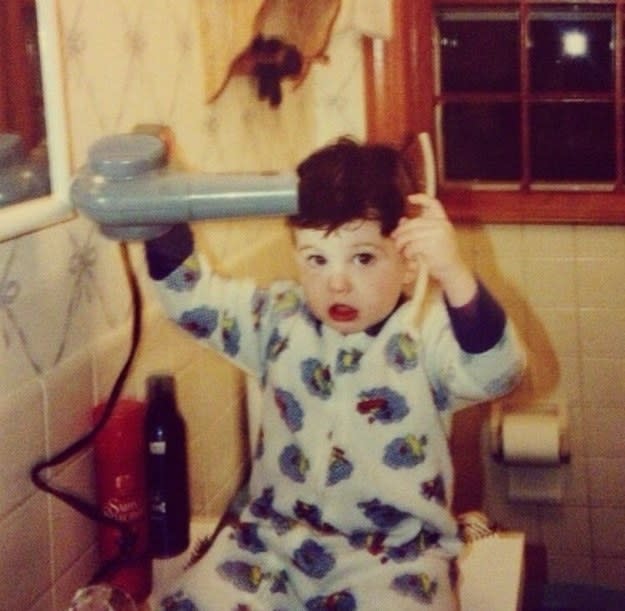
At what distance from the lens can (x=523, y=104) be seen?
7.37 feet

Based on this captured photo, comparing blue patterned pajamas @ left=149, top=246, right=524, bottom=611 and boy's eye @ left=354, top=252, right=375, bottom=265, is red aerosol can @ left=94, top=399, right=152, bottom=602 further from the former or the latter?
boy's eye @ left=354, top=252, right=375, bottom=265

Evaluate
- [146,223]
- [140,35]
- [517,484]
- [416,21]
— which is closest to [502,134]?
[416,21]

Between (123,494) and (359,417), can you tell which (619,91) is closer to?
(359,417)

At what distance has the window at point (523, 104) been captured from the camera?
2.19 metres

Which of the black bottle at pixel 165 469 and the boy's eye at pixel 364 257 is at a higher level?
the boy's eye at pixel 364 257

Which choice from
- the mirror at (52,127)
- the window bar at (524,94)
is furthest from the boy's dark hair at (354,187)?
the window bar at (524,94)

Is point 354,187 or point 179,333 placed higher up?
point 354,187

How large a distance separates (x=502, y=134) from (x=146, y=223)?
146 centimetres

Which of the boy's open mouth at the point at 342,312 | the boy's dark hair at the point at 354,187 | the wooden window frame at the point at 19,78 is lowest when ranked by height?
the boy's open mouth at the point at 342,312

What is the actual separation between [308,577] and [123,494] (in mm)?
209

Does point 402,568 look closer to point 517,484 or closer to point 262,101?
point 262,101

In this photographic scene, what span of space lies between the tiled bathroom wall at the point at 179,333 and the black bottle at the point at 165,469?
6cm

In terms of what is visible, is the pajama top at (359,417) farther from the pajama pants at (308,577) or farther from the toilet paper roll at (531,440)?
the toilet paper roll at (531,440)

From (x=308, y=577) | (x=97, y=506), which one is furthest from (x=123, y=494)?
(x=308, y=577)
